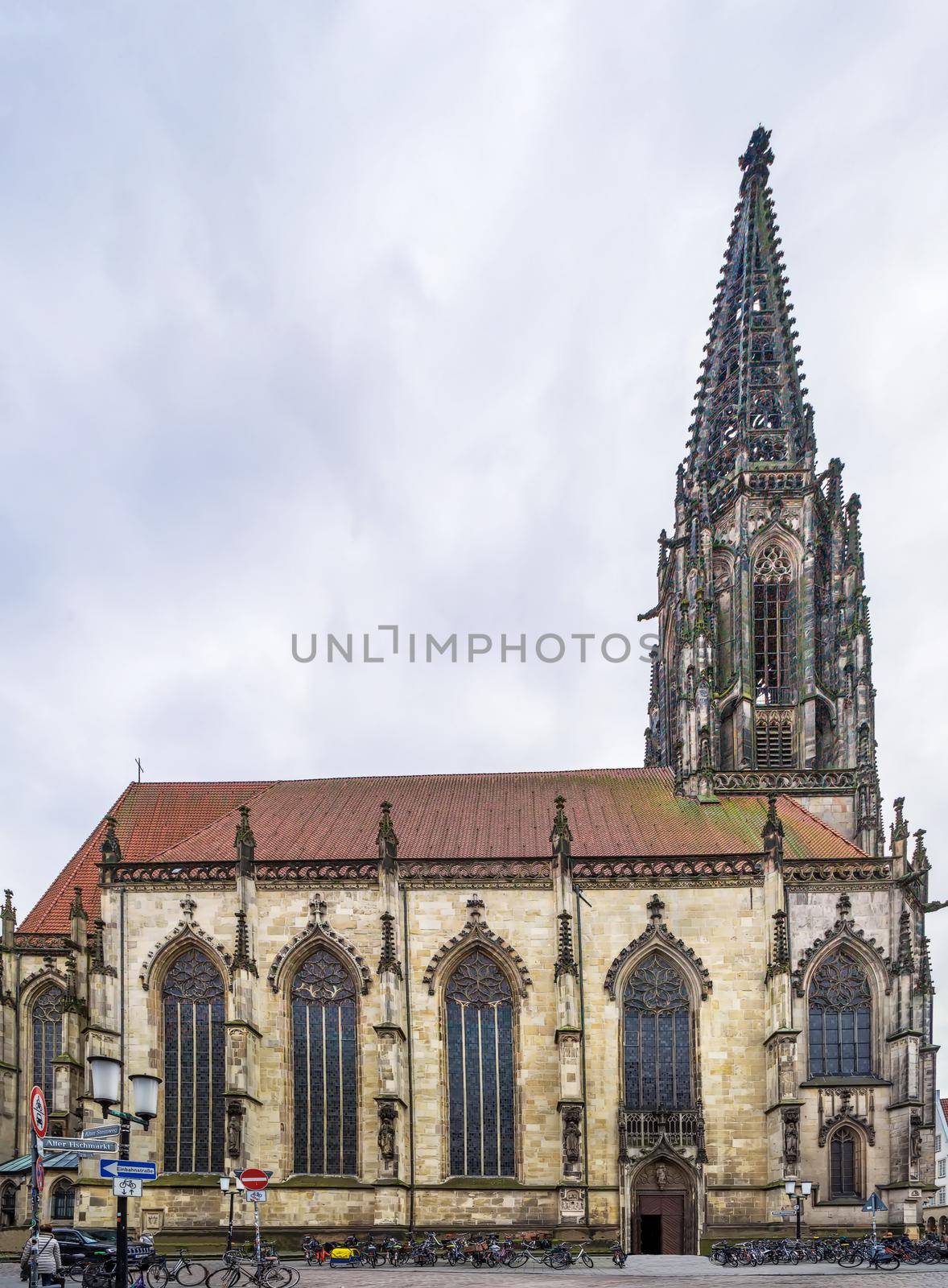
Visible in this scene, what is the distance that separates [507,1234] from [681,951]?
9.05 metres

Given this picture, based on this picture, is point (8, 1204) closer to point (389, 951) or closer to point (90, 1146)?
point (389, 951)

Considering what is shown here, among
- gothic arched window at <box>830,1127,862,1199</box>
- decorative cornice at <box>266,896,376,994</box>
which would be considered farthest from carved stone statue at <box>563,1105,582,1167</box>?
gothic arched window at <box>830,1127,862,1199</box>

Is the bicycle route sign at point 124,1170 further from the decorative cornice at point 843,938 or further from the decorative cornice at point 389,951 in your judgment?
the decorative cornice at point 843,938

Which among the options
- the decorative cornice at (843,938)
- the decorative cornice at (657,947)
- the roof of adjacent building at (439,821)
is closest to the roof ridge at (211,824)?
the roof of adjacent building at (439,821)

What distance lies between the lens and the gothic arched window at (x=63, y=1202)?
35094 mm

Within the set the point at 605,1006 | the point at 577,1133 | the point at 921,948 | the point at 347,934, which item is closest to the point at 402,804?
the point at 347,934

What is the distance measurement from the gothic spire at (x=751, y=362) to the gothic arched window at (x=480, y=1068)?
21.2m

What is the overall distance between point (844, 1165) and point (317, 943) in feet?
52.6

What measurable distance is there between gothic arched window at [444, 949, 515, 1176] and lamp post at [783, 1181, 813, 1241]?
25.4ft

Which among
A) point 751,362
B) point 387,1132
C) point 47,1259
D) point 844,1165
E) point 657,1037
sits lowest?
point 844,1165

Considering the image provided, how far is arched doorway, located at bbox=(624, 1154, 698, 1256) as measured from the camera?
32.6 meters

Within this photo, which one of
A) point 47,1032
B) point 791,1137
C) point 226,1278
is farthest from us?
point 47,1032

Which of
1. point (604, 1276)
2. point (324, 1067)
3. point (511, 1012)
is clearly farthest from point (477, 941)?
point (604, 1276)

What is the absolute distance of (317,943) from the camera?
35250mm
